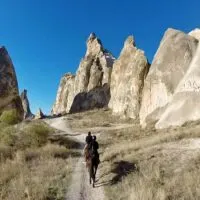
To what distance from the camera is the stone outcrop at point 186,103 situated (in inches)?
1165

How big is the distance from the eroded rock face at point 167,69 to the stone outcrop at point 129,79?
14.9m

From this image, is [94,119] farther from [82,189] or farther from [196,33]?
[82,189]

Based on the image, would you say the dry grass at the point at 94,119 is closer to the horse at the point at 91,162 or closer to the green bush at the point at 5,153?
the green bush at the point at 5,153

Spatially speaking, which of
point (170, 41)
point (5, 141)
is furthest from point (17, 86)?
point (5, 141)

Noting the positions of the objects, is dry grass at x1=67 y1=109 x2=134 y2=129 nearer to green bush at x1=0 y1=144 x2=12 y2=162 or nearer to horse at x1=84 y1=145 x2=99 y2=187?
green bush at x1=0 y1=144 x2=12 y2=162

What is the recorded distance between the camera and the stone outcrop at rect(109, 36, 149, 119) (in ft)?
193

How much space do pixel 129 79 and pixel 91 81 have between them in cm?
3531

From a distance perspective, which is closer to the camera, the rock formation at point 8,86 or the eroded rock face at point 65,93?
the rock formation at point 8,86

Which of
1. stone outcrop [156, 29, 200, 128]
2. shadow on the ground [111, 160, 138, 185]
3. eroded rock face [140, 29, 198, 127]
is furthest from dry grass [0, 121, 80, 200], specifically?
eroded rock face [140, 29, 198, 127]

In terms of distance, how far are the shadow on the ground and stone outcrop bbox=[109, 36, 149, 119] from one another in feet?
131

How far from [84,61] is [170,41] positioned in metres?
64.9

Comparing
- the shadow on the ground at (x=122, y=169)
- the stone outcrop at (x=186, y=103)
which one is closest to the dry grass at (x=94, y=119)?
the stone outcrop at (x=186, y=103)

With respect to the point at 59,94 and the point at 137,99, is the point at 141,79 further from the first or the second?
the point at 59,94

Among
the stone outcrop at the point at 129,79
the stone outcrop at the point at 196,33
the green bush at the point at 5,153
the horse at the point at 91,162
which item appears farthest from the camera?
the stone outcrop at the point at 129,79
